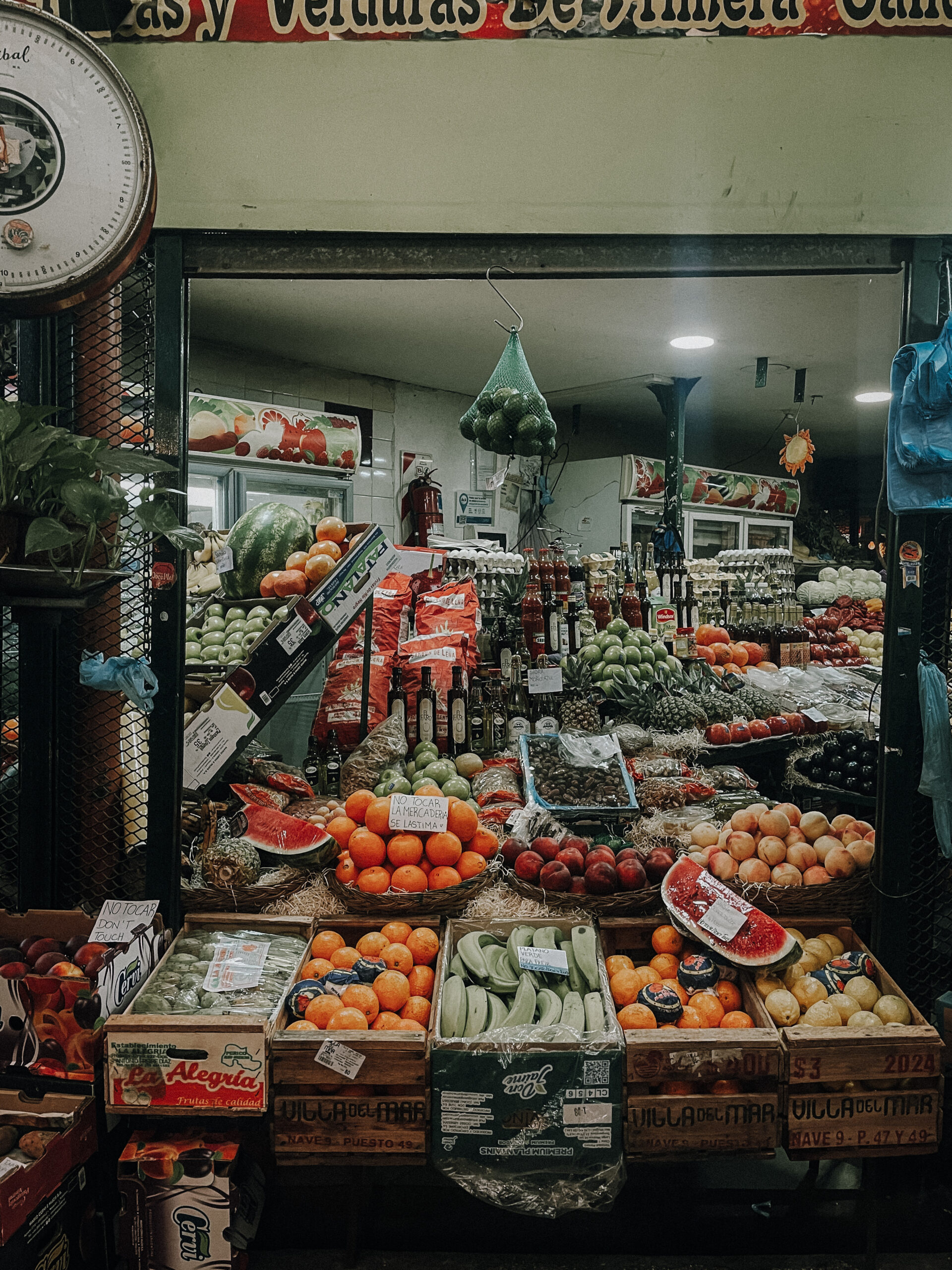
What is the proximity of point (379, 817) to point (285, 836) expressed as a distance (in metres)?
0.35

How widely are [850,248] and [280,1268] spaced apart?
3.26m

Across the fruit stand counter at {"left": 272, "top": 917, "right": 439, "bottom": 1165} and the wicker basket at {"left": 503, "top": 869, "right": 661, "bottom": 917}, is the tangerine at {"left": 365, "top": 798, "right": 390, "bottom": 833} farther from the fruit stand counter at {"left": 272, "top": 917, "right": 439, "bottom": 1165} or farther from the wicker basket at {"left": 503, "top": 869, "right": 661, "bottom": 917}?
the fruit stand counter at {"left": 272, "top": 917, "right": 439, "bottom": 1165}

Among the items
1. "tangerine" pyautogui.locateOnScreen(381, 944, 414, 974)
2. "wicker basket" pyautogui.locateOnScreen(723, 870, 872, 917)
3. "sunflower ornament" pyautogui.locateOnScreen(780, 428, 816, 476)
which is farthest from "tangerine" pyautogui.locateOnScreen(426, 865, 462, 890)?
"sunflower ornament" pyautogui.locateOnScreen(780, 428, 816, 476)

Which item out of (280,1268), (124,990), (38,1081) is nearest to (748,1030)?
(280,1268)

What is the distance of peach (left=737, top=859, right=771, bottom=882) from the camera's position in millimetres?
2768

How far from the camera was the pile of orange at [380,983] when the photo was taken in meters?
2.29

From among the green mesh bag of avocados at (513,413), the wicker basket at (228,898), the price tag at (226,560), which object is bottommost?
the wicker basket at (228,898)

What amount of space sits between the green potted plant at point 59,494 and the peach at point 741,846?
189 centimetres

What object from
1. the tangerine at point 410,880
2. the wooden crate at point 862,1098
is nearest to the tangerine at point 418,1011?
the tangerine at point 410,880

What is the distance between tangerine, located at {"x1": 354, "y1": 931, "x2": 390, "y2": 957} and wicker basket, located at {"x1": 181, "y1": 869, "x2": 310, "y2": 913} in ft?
1.15

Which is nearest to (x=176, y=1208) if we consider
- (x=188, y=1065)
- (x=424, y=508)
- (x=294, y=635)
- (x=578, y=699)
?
(x=188, y=1065)

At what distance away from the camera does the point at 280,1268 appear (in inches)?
92.9

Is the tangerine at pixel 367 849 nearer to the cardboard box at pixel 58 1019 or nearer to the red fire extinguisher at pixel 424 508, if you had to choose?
the cardboard box at pixel 58 1019

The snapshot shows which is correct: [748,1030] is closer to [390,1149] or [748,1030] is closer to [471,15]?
[390,1149]
